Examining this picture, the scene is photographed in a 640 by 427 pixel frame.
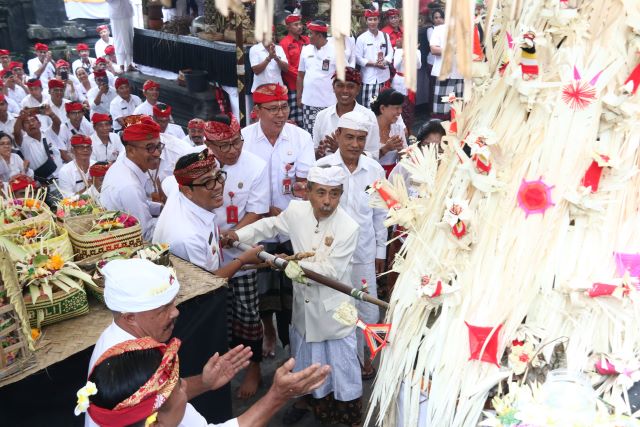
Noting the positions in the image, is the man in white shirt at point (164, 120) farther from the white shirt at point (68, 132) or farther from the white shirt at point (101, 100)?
the white shirt at point (101, 100)

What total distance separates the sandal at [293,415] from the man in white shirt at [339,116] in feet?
6.84

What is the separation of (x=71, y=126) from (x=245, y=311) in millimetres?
5145

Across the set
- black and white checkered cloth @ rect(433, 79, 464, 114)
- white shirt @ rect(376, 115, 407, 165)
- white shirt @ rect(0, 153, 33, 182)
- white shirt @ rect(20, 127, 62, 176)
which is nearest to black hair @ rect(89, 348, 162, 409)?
white shirt @ rect(376, 115, 407, 165)

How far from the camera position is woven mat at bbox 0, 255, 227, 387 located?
8.48 feet

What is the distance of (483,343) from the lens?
74.0 inches

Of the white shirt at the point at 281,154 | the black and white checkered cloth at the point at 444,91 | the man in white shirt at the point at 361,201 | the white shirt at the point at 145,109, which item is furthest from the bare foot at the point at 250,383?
the black and white checkered cloth at the point at 444,91

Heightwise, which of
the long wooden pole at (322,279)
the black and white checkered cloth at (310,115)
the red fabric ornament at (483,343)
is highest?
the red fabric ornament at (483,343)

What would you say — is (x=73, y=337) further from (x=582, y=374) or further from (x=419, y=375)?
(x=582, y=374)

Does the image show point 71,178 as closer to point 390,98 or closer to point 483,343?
point 390,98

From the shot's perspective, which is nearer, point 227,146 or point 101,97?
point 227,146

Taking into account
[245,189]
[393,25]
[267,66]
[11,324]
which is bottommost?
[245,189]

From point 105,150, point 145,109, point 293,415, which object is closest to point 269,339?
point 293,415

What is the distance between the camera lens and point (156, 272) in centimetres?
251

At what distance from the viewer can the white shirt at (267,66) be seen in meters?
8.14
